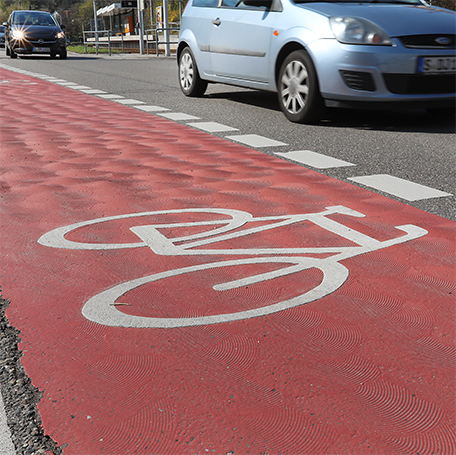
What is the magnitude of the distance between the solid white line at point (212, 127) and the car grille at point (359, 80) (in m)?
1.25

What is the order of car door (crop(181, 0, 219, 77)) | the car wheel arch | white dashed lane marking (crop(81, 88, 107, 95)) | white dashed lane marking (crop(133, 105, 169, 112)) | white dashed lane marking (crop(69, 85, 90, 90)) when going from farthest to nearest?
1. white dashed lane marking (crop(69, 85, 90, 90))
2. white dashed lane marking (crop(81, 88, 107, 95))
3. car door (crop(181, 0, 219, 77))
4. white dashed lane marking (crop(133, 105, 169, 112))
5. the car wheel arch

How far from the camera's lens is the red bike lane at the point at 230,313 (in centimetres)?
151

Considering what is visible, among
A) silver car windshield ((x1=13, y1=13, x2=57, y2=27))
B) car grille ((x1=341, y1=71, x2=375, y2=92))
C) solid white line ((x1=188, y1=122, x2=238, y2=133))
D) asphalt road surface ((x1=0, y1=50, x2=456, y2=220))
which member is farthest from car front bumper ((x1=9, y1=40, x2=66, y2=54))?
car grille ((x1=341, y1=71, x2=375, y2=92))

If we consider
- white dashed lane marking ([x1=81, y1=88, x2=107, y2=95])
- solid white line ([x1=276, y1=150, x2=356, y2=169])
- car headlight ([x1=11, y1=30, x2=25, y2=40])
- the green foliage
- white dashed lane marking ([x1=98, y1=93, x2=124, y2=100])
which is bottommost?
solid white line ([x1=276, y1=150, x2=356, y2=169])

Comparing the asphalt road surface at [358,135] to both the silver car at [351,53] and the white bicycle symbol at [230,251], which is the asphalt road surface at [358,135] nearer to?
the silver car at [351,53]

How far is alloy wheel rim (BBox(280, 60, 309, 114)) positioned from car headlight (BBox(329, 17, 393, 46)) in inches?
21.4

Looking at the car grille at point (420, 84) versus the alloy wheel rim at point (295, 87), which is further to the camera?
the alloy wheel rim at point (295, 87)

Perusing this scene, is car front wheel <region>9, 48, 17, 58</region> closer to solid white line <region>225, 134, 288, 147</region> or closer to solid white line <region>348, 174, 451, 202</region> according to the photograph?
solid white line <region>225, 134, 288, 147</region>

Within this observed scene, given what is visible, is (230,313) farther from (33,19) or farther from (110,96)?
(33,19)

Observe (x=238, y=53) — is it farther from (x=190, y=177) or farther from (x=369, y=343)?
(x=369, y=343)

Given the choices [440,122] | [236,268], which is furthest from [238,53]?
[236,268]

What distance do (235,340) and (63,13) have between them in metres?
93.8

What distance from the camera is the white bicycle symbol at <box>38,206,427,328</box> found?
82.3 inches

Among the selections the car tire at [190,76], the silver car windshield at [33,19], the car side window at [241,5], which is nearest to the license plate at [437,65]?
the car side window at [241,5]
